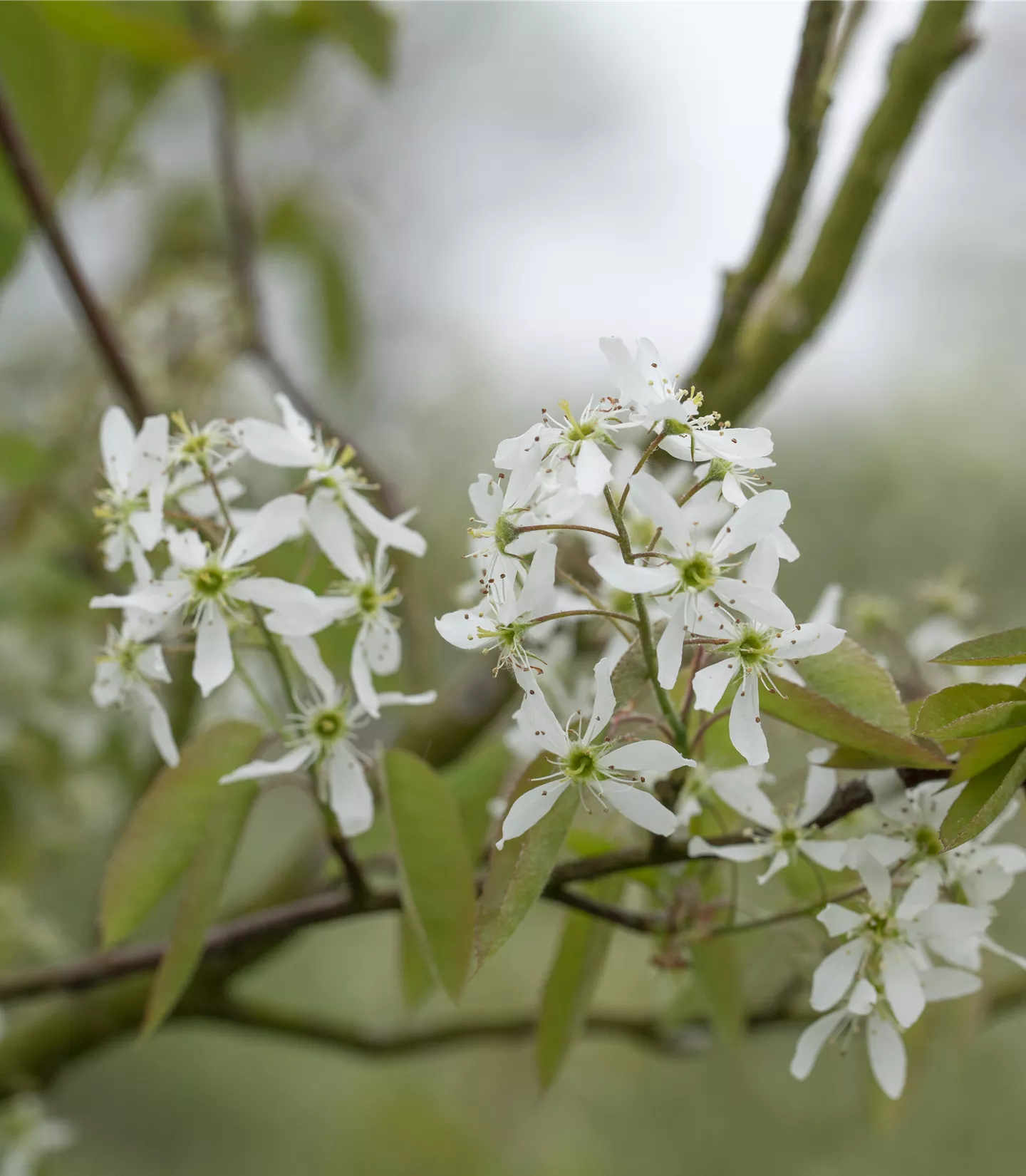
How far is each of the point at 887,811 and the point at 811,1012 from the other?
1.18 feet

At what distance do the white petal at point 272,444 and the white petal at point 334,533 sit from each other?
0.02 m

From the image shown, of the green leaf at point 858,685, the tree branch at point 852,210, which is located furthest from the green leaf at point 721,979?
the tree branch at point 852,210

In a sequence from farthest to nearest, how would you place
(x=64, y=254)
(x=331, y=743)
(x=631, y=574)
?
(x=64, y=254), (x=331, y=743), (x=631, y=574)

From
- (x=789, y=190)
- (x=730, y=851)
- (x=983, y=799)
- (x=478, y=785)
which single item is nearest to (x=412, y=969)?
(x=478, y=785)

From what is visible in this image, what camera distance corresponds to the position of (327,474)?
0.49 m

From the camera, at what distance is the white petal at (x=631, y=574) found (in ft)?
1.21

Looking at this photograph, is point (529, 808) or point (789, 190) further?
point (789, 190)

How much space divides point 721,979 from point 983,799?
205mm

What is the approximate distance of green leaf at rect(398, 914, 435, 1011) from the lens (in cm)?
56

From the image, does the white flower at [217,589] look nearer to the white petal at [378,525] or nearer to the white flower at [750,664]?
the white petal at [378,525]

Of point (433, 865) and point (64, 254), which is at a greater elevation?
point (64, 254)

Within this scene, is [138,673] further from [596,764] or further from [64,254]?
[64,254]

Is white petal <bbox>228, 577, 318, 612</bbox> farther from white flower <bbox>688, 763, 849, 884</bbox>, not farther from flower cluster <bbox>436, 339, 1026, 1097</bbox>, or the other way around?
white flower <bbox>688, 763, 849, 884</bbox>

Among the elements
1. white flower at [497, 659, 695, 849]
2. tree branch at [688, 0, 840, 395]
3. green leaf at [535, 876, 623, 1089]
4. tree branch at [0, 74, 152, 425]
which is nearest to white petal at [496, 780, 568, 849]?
white flower at [497, 659, 695, 849]
